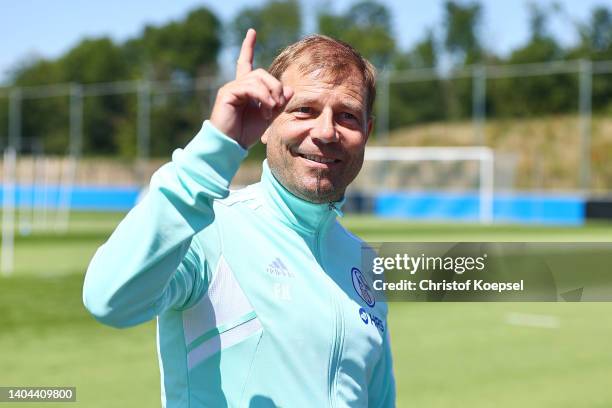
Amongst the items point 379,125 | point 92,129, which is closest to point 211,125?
point 379,125

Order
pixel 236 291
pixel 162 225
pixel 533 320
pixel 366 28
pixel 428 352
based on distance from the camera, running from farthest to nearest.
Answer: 1. pixel 366 28
2. pixel 533 320
3. pixel 428 352
4. pixel 236 291
5. pixel 162 225

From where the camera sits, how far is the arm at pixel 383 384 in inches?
94.4

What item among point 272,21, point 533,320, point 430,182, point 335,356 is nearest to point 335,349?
point 335,356

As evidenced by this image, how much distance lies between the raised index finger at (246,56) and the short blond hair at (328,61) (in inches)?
12.5

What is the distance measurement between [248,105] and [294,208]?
52cm

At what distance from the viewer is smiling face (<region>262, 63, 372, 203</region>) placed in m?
2.12

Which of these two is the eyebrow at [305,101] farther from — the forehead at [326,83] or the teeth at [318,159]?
the teeth at [318,159]

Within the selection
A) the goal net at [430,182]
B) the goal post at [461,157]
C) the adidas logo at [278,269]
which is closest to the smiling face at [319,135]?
the adidas logo at [278,269]

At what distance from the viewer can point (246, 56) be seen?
182 cm

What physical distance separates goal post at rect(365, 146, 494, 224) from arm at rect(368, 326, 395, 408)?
32.3 m

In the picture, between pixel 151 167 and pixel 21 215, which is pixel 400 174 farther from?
pixel 21 215

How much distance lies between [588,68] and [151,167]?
19.7m

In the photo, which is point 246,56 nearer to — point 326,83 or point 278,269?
point 326,83

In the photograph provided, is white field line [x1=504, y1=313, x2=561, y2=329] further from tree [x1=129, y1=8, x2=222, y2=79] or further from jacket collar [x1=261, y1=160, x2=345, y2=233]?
tree [x1=129, y1=8, x2=222, y2=79]
